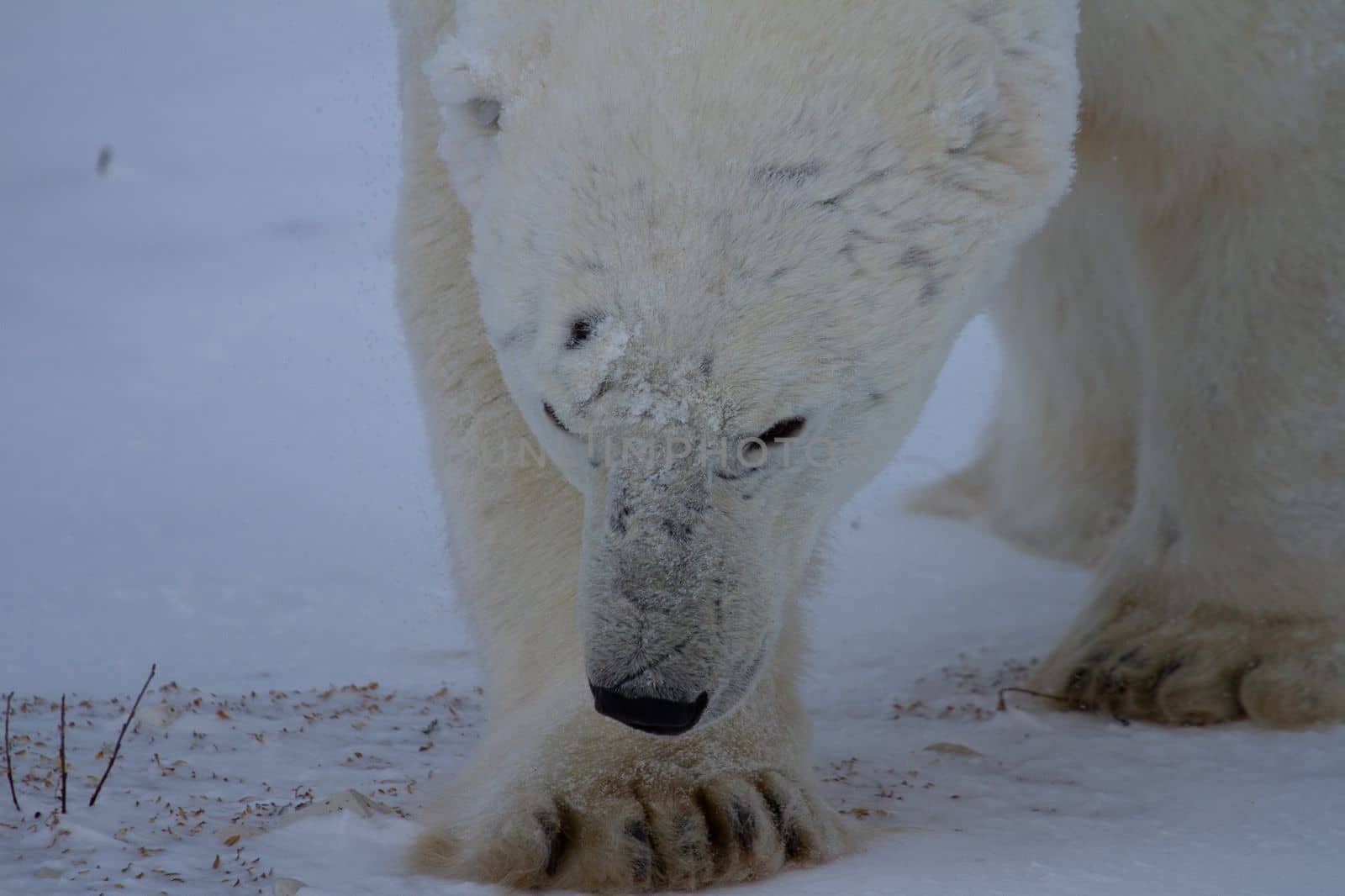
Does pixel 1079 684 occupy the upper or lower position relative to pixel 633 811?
upper

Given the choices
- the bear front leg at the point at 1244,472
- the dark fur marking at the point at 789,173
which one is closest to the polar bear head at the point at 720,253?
the dark fur marking at the point at 789,173

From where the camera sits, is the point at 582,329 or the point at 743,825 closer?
the point at 582,329

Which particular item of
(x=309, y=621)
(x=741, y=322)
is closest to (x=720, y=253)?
(x=741, y=322)

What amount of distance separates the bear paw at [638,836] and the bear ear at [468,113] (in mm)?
805

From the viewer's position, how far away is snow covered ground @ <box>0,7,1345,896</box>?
6.17 ft

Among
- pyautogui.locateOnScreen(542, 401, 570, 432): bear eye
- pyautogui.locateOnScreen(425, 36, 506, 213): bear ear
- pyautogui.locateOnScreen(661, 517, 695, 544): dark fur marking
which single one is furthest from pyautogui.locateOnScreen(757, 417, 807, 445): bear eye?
pyautogui.locateOnScreen(425, 36, 506, 213): bear ear

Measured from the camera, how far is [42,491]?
14.4 ft

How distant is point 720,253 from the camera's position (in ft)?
5.00

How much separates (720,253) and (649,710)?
20.0 inches

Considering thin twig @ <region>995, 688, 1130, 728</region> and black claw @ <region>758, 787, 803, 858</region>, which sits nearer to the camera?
black claw @ <region>758, 787, 803, 858</region>

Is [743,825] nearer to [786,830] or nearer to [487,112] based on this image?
[786,830]

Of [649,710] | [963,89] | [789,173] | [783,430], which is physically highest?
[963,89]

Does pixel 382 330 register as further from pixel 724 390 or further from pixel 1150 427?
pixel 724 390

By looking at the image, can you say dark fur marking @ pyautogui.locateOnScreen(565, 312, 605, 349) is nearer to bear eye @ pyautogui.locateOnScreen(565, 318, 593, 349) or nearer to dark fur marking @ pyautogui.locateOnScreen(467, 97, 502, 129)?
bear eye @ pyautogui.locateOnScreen(565, 318, 593, 349)
